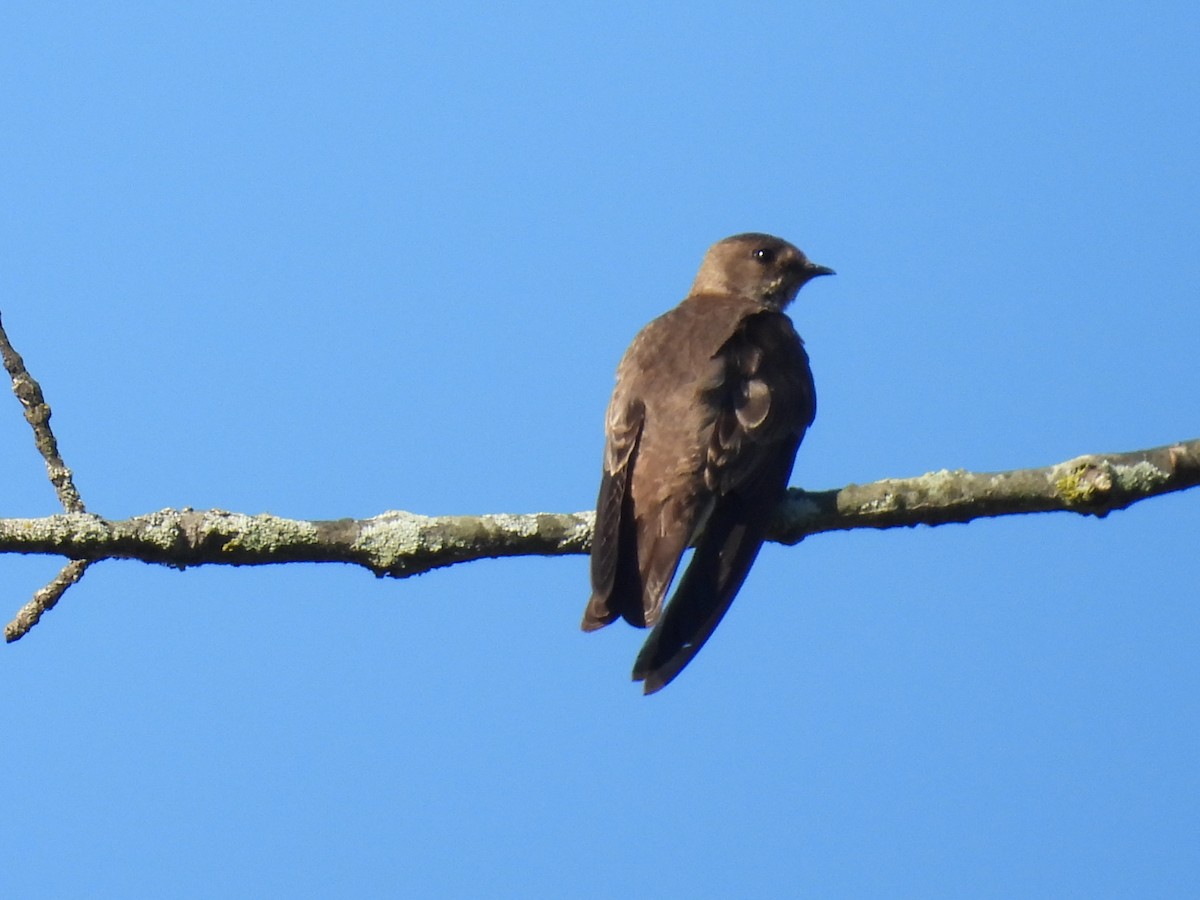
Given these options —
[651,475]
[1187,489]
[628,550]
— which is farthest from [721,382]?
[1187,489]

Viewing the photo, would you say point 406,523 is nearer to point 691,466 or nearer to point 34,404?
point 34,404

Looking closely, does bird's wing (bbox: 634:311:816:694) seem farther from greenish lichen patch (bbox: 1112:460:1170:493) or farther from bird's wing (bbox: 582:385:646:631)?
greenish lichen patch (bbox: 1112:460:1170:493)

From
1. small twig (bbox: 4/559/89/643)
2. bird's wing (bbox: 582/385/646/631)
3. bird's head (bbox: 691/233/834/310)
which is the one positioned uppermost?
bird's head (bbox: 691/233/834/310)

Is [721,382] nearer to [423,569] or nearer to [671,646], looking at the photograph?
[671,646]

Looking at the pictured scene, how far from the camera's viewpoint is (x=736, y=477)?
4.71 meters

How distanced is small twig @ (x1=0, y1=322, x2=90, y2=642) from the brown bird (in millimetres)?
1463

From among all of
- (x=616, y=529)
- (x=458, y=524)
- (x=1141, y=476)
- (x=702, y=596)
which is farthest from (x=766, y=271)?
(x=458, y=524)

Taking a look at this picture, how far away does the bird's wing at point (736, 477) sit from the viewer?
4.51 meters

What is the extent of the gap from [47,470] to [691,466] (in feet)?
6.69

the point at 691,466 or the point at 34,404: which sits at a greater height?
the point at 691,466

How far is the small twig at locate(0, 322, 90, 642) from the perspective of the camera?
11.7ft

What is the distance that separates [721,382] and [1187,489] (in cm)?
167

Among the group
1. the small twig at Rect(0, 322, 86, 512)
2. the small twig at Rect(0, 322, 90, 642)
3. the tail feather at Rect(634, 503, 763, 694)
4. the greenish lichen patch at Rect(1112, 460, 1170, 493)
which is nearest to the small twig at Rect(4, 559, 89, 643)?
the small twig at Rect(0, 322, 90, 642)

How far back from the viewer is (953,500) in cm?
383
